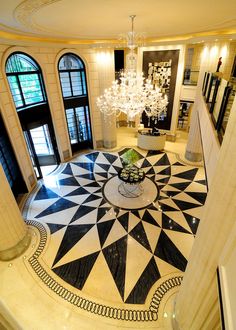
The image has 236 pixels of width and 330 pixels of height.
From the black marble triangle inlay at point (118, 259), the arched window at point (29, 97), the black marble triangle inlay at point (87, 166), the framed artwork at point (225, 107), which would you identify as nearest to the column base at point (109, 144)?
the black marble triangle inlay at point (87, 166)

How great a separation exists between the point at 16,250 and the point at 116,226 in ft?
7.32

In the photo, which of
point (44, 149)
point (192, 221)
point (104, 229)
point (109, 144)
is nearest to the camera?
point (104, 229)

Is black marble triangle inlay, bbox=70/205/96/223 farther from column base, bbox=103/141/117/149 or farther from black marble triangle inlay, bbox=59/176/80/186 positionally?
column base, bbox=103/141/117/149

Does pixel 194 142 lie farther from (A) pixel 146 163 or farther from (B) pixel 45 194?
(B) pixel 45 194

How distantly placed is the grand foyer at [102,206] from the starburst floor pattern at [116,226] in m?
0.02

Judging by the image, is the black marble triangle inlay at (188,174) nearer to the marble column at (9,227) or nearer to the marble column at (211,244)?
the marble column at (211,244)

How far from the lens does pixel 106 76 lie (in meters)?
7.36

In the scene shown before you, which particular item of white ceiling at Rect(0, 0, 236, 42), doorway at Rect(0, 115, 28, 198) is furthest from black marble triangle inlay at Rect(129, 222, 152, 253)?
white ceiling at Rect(0, 0, 236, 42)

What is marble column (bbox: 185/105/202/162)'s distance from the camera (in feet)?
22.6

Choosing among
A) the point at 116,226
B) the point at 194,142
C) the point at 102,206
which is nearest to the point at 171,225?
the point at 116,226

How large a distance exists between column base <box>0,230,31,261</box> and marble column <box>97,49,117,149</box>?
5352mm

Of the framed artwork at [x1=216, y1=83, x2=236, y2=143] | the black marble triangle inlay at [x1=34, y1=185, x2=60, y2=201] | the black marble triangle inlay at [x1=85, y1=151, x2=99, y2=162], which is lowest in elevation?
the black marble triangle inlay at [x1=34, y1=185, x2=60, y2=201]

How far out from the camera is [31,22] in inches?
141

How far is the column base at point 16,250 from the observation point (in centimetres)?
377
